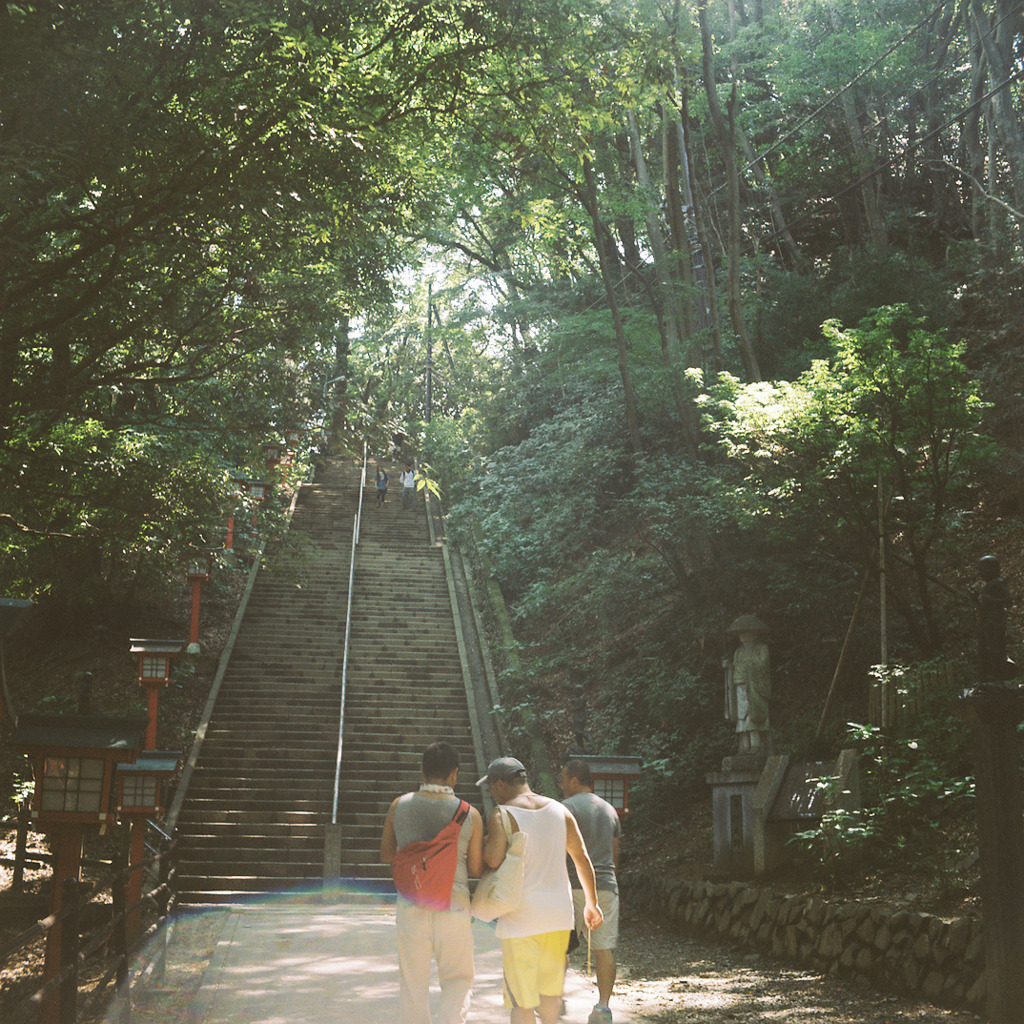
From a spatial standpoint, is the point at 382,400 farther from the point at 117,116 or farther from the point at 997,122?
the point at 117,116

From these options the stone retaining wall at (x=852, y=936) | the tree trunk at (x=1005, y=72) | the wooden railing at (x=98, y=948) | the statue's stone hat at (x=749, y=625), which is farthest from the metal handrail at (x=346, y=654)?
the tree trunk at (x=1005, y=72)

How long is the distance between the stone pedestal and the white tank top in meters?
5.47

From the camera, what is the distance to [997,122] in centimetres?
1772

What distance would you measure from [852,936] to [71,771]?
17.3ft

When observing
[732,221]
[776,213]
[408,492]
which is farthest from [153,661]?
[776,213]

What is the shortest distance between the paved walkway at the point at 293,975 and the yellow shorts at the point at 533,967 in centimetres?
163

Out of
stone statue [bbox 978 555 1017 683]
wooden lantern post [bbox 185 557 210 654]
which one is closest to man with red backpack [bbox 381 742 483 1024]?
stone statue [bbox 978 555 1017 683]

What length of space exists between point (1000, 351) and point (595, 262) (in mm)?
13166

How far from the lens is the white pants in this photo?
433cm

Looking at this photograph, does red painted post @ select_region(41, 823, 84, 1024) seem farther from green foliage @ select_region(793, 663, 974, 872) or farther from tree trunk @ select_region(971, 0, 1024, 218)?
tree trunk @ select_region(971, 0, 1024, 218)

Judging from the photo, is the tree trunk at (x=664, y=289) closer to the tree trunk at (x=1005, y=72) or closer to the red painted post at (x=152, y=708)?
the tree trunk at (x=1005, y=72)

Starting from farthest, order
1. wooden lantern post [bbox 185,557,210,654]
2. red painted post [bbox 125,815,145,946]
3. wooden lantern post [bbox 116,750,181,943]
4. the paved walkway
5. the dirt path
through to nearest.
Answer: wooden lantern post [bbox 185,557,210,654]
wooden lantern post [bbox 116,750,181,943]
red painted post [bbox 125,815,145,946]
the paved walkway
the dirt path

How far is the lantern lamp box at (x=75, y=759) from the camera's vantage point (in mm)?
5691

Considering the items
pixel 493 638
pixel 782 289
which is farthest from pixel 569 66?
pixel 493 638
